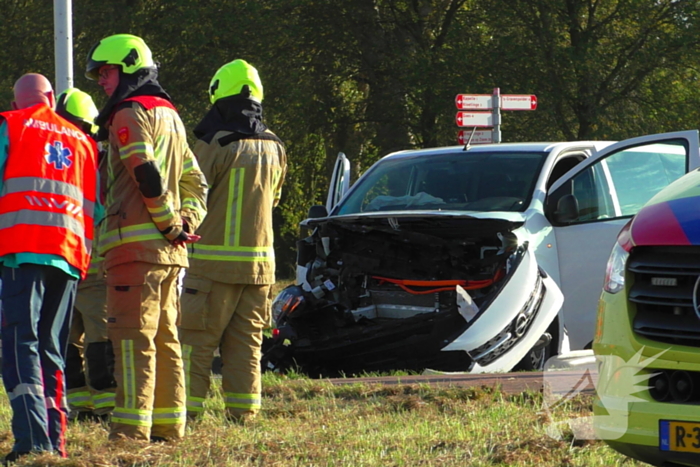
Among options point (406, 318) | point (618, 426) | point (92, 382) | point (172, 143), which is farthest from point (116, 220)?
point (406, 318)

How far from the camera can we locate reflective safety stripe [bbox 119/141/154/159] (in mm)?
5057

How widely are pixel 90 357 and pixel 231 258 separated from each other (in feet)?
3.43

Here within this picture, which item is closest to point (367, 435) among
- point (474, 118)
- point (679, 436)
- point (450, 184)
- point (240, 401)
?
point (240, 401)

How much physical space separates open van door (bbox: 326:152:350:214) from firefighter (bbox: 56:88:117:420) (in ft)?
9.24

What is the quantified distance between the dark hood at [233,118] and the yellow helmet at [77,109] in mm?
A: 1048

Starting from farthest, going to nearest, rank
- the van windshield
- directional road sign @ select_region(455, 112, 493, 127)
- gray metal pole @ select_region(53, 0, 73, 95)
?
directional road sign @ select_region(455, 112, 493, 127)
gray metal pole @ select_region(53, 0, 73, 95)
the van windshield

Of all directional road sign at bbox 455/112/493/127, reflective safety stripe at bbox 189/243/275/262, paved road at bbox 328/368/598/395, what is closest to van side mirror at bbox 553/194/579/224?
paved road at bbox 328/368/598/395

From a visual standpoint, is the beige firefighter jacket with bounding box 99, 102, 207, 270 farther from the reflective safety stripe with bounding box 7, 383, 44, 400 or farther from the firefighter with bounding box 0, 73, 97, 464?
the reflective safety stripe with bounding box 7, 383, 44, 400

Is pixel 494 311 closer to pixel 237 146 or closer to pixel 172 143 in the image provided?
pixel 237 146

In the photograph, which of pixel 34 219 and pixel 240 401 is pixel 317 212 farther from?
pixel 34 219

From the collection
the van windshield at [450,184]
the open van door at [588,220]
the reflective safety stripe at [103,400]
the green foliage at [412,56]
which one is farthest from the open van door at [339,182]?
the green foliage at [412,56]

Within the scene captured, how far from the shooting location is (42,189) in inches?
190

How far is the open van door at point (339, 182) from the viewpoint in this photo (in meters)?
9.21

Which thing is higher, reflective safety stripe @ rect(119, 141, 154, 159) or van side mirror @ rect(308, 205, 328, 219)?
reflective safety stripe @ rect(119, 141, 154, 159)
